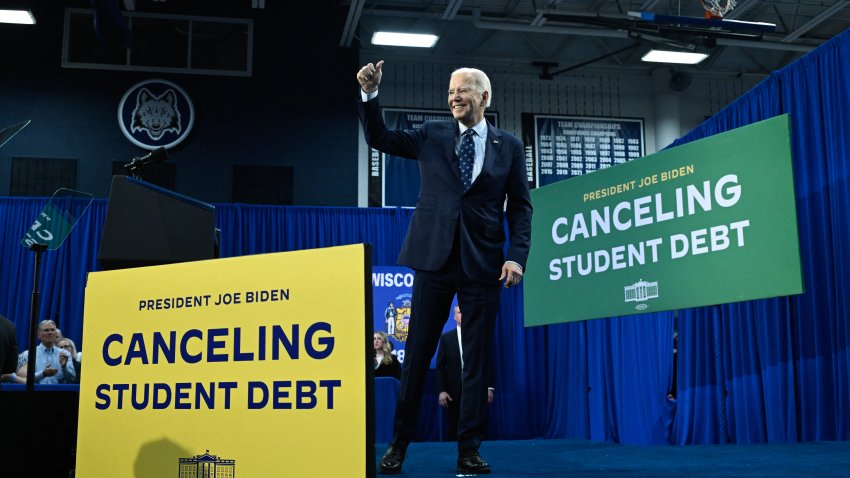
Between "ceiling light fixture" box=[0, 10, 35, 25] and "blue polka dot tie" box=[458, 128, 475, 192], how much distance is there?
837cm

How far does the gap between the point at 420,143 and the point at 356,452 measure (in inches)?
58.5

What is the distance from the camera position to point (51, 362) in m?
6.89

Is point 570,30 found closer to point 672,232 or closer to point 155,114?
point 155,114

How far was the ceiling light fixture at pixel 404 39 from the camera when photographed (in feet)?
31.0

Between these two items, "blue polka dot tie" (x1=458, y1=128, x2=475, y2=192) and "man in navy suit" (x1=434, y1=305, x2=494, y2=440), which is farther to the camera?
"man in navy suit" (x1=434, y1=305, x2=494, y2=440)

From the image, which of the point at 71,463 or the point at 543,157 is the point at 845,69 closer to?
the point at 71,463

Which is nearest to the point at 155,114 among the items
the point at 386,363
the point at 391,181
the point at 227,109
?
the point at 227,109

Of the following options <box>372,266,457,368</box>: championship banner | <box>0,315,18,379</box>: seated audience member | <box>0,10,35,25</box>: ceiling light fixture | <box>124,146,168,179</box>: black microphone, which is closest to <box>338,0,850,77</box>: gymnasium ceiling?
<box>372,266,457,368</box>: championship banner

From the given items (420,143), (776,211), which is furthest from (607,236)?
(420,143)

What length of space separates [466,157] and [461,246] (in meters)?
0.32

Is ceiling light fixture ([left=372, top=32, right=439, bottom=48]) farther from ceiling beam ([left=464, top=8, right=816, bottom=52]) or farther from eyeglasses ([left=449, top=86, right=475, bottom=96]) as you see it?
eyeglasses ([left=449, top=86, right=475, bottom=96])

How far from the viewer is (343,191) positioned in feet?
32.9

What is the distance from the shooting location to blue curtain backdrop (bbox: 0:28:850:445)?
4.36m

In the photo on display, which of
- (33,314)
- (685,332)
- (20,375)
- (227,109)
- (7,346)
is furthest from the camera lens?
(227,109)
